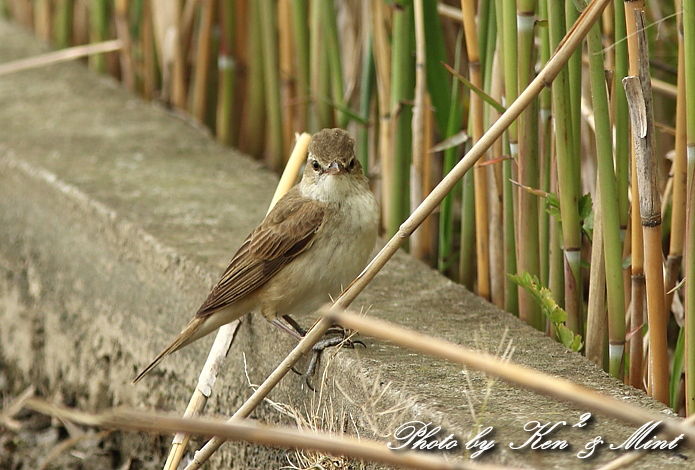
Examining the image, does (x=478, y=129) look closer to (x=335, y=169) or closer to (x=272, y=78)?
(x=335, y=169)

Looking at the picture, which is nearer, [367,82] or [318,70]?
[367,82]

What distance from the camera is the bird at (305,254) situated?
2664mm

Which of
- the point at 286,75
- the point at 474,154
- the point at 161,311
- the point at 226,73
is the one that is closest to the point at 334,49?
the point at 286,75

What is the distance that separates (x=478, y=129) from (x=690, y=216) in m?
0.69

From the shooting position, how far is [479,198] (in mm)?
2717

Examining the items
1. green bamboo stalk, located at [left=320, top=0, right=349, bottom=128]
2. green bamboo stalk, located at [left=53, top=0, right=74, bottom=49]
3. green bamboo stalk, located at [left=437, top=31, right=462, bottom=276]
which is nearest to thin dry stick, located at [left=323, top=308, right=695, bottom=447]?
green bamboo stalk, located at [left=437, top=31, right=462, bottom=276]

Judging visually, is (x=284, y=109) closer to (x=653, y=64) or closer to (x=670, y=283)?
(x=653, y=64)

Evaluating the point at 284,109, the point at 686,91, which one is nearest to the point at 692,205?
the point at 686,91

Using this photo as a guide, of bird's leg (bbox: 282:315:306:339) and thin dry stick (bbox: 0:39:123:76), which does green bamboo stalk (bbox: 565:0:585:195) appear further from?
thin dry stick (bbox: 0:39:123:76)

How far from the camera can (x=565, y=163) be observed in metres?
2.33

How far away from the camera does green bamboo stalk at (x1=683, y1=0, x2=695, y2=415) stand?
2.04 metres

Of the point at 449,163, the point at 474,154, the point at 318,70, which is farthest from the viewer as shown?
the point at 318,70

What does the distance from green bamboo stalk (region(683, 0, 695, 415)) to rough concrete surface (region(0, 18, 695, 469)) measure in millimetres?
103

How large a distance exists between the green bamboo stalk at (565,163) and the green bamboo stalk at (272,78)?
1.73 m
